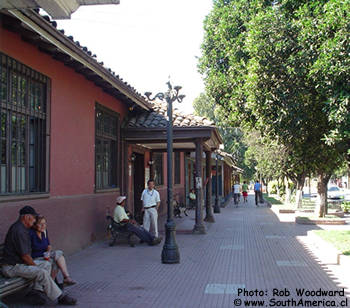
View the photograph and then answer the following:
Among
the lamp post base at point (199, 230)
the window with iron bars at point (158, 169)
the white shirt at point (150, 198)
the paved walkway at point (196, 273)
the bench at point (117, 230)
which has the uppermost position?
the window with iron bars at point (158, 169)

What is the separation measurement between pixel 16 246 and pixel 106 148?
6526 millimetres

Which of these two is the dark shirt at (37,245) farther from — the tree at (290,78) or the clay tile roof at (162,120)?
the clay tile roof at (162,120)

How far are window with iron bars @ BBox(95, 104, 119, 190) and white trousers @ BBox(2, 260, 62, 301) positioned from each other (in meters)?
5.45

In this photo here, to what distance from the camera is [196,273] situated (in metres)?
7.68

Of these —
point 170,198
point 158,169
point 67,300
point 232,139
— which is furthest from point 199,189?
point 232,139

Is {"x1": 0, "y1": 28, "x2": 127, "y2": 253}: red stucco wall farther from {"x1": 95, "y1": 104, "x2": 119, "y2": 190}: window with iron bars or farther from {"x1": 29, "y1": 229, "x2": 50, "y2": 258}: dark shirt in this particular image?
{"x1": 29, "y1": 229, "x2": 50, "y2": 258}: dark shirt

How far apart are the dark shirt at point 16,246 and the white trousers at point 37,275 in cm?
10

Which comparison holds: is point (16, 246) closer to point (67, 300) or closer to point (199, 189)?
point (67, 300)

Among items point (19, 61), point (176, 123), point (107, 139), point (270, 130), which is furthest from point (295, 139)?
point (19, 61)

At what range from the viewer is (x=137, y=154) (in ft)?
51.2

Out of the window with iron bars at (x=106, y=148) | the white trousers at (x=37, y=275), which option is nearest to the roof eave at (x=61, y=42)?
the window with iron bars at (x=106, y=148)

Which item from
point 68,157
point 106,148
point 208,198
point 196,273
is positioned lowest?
point 196,273

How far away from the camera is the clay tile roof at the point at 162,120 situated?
12.4 metres

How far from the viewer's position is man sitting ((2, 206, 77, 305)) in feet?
18.2
